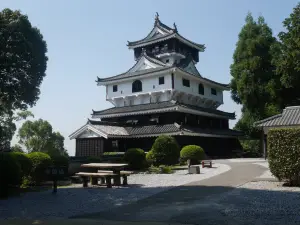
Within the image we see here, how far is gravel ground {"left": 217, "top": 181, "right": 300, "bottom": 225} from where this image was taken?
7750 millimetres

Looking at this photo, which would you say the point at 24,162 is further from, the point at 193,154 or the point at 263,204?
the point at 193,154

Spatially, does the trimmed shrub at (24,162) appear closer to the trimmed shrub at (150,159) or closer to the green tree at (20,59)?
the green tree at (20,59)

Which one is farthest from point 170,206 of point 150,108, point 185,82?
point 185,82

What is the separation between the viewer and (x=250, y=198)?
10680mm

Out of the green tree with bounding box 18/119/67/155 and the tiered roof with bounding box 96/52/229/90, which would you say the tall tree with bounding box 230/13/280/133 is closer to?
the tiered roof with bounding box 96/52/229/90

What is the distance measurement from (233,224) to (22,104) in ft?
67.4

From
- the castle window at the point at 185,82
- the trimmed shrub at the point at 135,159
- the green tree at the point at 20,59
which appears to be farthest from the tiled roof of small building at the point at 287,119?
the green tree at the point at 20,59

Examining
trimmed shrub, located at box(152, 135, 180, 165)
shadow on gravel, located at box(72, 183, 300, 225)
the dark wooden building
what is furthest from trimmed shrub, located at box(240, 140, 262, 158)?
shadow on gravel, located at box(72, 183, 300, 225)

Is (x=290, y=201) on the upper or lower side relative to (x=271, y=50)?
lower

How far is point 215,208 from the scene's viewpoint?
9.16m

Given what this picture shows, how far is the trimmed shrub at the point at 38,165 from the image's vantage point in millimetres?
16844

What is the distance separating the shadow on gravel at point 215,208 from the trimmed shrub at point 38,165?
25.9ft

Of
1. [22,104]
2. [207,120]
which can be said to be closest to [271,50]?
[207,120]

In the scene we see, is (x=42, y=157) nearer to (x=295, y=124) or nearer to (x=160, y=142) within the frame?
(x=160, y=142)
